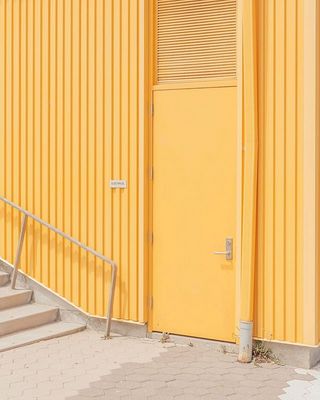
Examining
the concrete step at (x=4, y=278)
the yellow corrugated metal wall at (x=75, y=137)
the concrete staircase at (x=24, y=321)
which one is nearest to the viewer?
the concrete staircase at (x=24, y=321)

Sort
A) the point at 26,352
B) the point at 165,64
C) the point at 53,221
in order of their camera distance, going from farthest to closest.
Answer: the point at 53,221
the point at 165,64
the point at 26,352

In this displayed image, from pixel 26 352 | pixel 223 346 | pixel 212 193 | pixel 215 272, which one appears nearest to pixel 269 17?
pixel 212 193

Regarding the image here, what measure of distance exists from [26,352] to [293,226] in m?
2.76

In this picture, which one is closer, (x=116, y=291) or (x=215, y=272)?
(x=215, y=272)

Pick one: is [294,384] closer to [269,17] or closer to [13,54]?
[269,17]

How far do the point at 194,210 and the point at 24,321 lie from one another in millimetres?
2126

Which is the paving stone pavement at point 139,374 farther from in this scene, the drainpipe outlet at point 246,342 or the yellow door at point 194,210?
the yellow door at point 194,210

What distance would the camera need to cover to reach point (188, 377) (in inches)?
227

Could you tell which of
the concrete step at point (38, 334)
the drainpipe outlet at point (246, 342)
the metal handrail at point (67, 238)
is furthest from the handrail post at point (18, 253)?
the drainpipe outlet at point (246, 342)

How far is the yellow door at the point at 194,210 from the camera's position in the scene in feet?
21.5

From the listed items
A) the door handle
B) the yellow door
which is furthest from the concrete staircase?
the door handle

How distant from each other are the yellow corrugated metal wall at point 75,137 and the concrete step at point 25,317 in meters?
0.28

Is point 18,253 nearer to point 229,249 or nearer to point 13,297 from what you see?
point 13,297

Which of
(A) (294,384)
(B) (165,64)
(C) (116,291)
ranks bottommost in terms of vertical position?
(A) (294,384)
